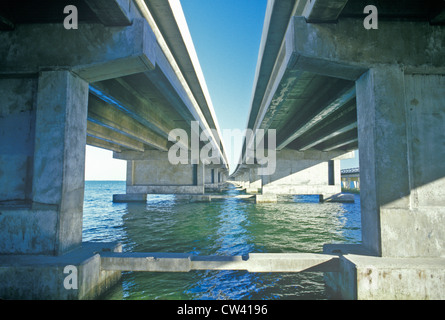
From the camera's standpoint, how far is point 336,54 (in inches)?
184

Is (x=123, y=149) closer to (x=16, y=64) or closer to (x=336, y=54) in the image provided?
(x=16, y=64)

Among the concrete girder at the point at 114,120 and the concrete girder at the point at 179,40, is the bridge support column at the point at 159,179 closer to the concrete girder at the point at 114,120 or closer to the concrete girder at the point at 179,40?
the concrete girder at the point at 114,120

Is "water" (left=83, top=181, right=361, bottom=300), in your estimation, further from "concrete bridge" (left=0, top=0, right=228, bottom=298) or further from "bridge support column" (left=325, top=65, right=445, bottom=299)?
"bridge support column" (left=325, top=65, right=445, bottom=299)

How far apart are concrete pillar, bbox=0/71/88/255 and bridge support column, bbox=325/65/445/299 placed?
18.0 ft

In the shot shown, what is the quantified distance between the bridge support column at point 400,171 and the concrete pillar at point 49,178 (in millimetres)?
5474

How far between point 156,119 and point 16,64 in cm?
706

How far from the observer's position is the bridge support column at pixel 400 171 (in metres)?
4.10

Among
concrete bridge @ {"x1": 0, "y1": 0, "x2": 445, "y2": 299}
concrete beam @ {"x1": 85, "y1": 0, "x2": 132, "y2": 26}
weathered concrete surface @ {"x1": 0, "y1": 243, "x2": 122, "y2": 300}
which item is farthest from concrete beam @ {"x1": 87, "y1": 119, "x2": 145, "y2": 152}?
weathered concrete surface @ {"x1": 0, "y1": 243, "x2": 122, "y2": 300}

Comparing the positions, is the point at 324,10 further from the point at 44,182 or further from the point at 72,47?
the point at 44,182

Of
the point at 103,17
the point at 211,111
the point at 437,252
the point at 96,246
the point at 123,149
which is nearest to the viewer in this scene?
the point at 437,252

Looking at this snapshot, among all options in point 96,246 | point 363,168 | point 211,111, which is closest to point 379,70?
point 363,168

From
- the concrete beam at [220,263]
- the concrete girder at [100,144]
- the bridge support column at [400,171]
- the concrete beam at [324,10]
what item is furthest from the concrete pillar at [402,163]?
the concrete girder at [100,144]

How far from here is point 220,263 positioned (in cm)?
440

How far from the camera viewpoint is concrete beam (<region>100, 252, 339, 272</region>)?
4301 mm
